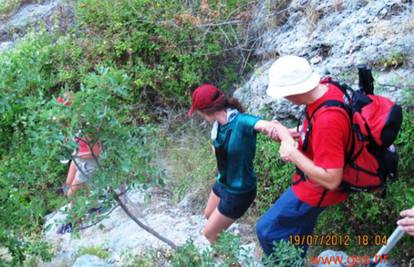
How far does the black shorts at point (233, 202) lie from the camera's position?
12.8 ft

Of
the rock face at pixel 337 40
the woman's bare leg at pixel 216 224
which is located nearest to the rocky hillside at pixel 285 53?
the rock face at pixel 337 40

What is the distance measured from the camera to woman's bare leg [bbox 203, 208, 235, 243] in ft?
13.1

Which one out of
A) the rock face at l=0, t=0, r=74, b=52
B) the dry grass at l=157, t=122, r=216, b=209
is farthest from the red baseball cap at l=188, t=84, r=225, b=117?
the rock face at l=0, t=0, r=74, b=52

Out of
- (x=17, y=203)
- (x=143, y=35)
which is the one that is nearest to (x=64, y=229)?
(x=17, y=203)

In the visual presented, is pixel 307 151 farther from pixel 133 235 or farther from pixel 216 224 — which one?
pixel 133 235

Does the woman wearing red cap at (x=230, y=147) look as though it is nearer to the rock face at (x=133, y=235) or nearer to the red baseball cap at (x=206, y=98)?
the red baseball cap at (x=206, y=98)

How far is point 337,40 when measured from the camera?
18.4ft

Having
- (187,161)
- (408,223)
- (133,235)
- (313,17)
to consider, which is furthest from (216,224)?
(313,17)

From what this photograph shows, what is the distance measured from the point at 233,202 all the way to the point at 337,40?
2.60 metres

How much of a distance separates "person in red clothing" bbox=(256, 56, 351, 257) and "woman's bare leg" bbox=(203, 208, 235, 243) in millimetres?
625

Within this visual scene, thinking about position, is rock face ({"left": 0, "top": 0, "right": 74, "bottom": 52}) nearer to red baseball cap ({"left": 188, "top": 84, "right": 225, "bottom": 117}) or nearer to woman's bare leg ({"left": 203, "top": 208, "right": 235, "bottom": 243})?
red baseball cap ({"left": 188, "top": 84, "right": 225, "bottom": 117})

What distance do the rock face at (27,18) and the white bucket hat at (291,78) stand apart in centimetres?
678

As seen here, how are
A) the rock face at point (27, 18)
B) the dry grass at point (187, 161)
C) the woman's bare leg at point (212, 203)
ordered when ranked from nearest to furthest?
the woman's bare leg at point (212, 203) → the dry grass at point (187, 161) → the rock face at point (27, 18)

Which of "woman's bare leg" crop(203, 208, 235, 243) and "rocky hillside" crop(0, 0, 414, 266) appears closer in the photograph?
"woman's bare leg" crop(203, 208, 235, 243)
